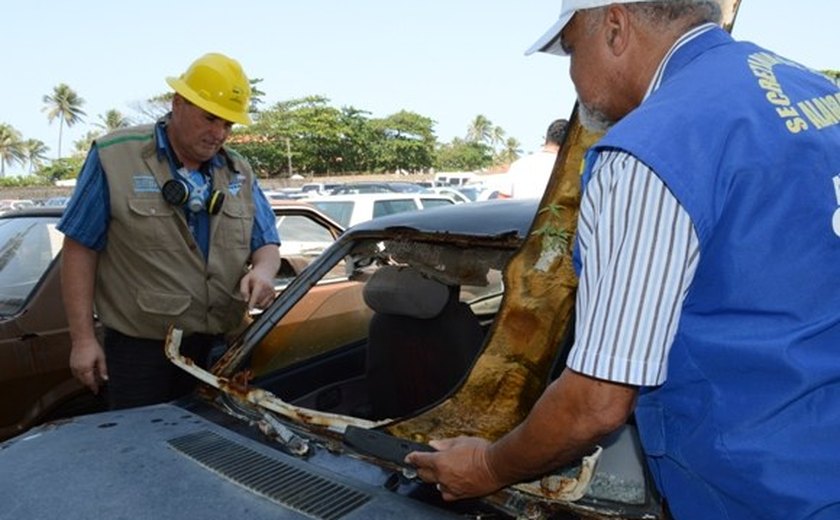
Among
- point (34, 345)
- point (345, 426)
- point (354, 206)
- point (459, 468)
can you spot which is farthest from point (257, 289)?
point (354, 206)

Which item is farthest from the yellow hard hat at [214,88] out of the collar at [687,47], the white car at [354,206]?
the white car at [354,206]

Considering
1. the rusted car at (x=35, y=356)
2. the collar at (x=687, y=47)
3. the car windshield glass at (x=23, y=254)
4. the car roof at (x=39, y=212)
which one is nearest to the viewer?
the collar at (x=687, y=47)

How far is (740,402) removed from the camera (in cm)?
107

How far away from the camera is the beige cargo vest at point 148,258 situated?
257 centimetres

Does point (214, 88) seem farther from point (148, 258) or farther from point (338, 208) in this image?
point (338, 208)

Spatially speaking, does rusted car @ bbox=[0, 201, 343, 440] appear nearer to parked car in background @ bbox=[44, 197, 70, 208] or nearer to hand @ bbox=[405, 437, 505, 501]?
parked car in background @ bbox=[44, 197, 70, 208]

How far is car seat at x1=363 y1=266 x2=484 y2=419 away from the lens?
7.22 ft

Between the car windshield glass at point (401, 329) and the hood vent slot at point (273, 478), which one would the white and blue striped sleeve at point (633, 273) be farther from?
the car windshield glass at point (401, 329)

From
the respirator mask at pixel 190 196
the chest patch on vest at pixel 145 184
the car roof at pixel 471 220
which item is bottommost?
the car roof at pixel 471 220

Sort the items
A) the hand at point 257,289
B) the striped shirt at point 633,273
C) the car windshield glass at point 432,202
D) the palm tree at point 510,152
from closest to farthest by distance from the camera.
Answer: the striped shirt at point 633,273 < the hand at point 257,289 < the car windshield glass at point 432,202 < the palm tree at point 510,152

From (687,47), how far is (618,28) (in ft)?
0.37

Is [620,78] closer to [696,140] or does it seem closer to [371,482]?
[696,140]

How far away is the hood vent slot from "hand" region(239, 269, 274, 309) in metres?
0.73

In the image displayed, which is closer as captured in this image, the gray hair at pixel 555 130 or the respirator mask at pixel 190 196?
the respirator mask at pixel 190 196
